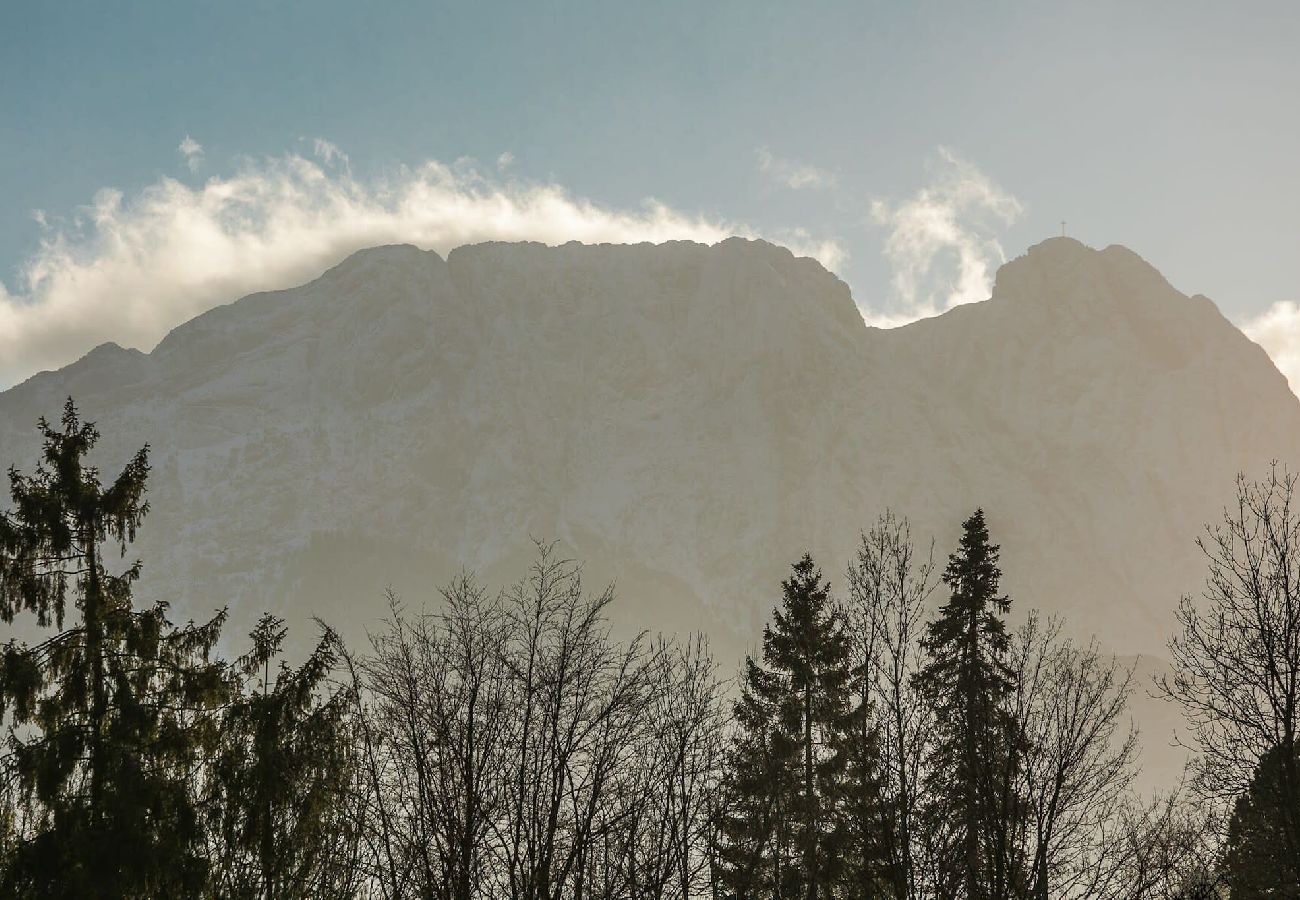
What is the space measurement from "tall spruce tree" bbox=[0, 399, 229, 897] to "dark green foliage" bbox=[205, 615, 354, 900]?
43 centimetres

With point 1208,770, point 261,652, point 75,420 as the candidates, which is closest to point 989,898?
point 1208,770

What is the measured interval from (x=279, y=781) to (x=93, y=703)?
8.37 feet

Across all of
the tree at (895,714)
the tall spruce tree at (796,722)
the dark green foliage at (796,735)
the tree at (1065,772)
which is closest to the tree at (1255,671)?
the tree at (1065,772)

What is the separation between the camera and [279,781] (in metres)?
14.5

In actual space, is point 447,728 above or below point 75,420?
below

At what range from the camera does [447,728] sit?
43.5 feet

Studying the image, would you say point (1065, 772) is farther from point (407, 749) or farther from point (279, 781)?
point (279, 781)

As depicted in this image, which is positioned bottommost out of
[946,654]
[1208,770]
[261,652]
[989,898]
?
[989,898]

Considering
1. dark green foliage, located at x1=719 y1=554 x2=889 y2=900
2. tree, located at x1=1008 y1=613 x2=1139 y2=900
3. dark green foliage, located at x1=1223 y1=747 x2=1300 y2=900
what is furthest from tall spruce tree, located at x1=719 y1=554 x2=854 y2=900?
dark green foliage, located at x1=1223 y1=747 x2=1300 y2=900

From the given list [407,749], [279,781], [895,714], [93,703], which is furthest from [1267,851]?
[93,703]

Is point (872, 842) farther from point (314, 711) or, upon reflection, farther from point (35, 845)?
point (35, 845)

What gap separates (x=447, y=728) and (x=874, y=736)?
214 inches

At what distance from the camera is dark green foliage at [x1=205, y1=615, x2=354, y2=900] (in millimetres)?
14344

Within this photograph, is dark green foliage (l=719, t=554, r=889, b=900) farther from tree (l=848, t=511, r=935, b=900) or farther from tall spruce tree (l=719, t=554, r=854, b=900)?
tree (l=848, t=511, r=935, b=900)
